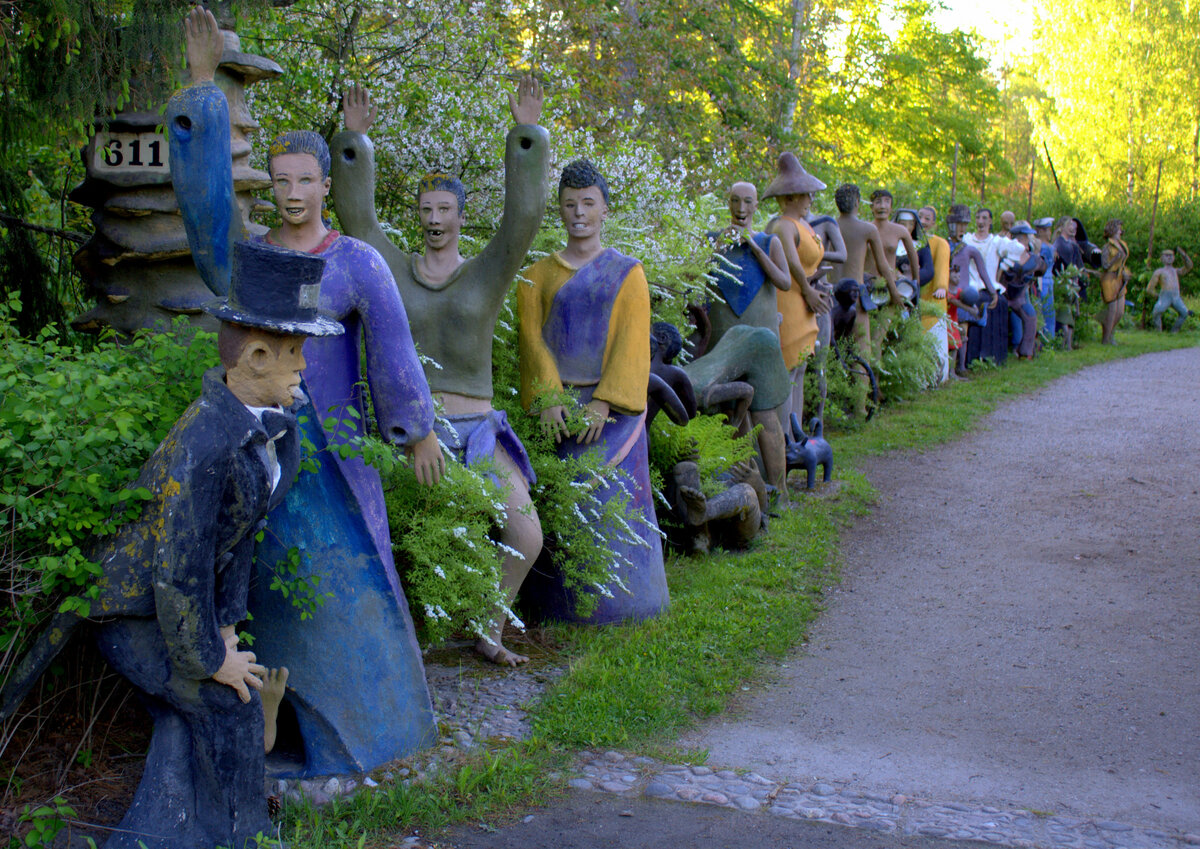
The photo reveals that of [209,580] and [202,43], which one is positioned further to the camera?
[202,43]

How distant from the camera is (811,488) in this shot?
26.9 feet

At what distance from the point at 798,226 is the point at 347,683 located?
5531mm

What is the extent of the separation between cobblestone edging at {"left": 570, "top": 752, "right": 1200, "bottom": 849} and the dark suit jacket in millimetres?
1374

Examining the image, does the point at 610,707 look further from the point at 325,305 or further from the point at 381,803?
the point at 325,305

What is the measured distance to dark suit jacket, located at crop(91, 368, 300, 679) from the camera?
2.84 m

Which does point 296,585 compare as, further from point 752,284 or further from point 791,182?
point 791,182

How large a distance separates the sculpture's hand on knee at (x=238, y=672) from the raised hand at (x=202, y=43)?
165 centimetres

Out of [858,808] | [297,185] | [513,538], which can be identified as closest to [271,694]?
[513,538]

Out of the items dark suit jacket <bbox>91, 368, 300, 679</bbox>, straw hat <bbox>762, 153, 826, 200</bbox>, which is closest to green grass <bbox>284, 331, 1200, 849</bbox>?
dark suit jacket <bbox>91, 368, 300, 679</bbox>

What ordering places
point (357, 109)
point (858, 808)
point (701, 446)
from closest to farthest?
point (858, 808)
point (357, 109)
point (701, 446)

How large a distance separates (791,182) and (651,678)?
4615 mm

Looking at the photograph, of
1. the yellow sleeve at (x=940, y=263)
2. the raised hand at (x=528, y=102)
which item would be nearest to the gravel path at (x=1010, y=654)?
the raised hand at (x=528, y=102)

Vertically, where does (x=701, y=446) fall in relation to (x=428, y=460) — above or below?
below

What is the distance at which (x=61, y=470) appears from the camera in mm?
2984
